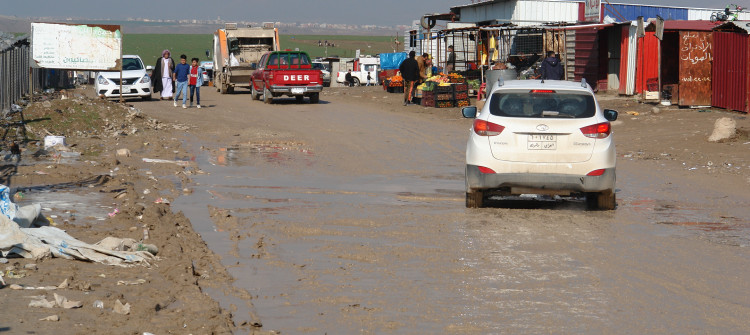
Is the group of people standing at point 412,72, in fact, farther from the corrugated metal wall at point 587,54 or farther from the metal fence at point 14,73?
the metal fence at point 14,73

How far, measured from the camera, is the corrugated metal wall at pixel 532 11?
153 ft

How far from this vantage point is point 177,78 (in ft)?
99.1

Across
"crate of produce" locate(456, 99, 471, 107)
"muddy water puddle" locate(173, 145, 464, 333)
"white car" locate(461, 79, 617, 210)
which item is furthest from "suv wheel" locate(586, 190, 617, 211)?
"crate of produce" locate(456, 99, 471, 107)

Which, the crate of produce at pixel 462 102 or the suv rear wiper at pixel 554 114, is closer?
the suv rear wiper at pixel 554 114

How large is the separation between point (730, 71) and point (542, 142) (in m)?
14.4

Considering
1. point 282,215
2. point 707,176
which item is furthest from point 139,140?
point 707,176

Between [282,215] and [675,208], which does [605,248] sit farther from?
[282,215]

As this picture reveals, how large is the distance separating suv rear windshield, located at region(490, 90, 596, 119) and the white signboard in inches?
766

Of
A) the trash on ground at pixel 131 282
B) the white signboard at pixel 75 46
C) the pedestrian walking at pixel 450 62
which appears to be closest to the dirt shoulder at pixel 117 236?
the trash on ground at pixel 131 282

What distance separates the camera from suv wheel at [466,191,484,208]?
11672mm

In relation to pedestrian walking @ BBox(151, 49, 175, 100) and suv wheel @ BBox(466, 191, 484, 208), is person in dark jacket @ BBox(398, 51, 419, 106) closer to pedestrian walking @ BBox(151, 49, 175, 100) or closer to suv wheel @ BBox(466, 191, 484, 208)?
pedestrian walking @ BBox(151, 49, 175, 100)

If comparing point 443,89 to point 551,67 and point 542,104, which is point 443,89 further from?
point 542,104

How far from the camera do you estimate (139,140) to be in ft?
66.8

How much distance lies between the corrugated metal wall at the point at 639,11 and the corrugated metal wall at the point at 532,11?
185 cm
